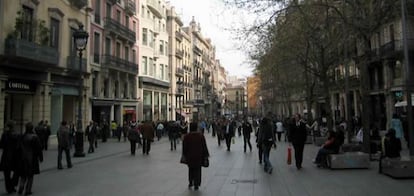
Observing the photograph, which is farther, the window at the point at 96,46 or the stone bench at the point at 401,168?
the window at the point at 96,46

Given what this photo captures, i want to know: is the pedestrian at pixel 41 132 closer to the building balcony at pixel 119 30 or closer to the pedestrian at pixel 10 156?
the pedestrian at pixel 10 156

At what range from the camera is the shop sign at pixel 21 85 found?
2208 cm

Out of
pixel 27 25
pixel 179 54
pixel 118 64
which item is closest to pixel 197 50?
pixel 179 54

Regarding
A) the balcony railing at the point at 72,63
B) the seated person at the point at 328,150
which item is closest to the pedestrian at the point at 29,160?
the seated person at the point at 328,150

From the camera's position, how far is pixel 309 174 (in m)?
12.4

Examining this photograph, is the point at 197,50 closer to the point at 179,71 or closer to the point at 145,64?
the point at 179,71

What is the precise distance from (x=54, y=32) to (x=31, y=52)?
5.32 m

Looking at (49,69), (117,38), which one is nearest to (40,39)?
(49,69)

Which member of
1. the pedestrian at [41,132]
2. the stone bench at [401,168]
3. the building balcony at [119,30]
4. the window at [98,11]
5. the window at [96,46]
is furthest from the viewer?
the building balcony at [119,30]

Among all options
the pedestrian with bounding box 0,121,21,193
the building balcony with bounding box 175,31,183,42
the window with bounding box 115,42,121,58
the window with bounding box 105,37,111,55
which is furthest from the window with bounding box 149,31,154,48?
the pedestrian with bounding box 0,121,21,193

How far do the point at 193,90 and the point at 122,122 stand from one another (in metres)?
41.6

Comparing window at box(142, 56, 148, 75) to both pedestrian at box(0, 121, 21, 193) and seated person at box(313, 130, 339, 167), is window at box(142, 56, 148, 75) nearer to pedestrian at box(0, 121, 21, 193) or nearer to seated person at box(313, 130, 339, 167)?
seated person at box(313, 130, 339, 167)

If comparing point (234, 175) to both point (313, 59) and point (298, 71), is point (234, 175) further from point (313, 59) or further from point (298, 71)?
point (298, 71)

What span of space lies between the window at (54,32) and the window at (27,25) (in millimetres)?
2663
